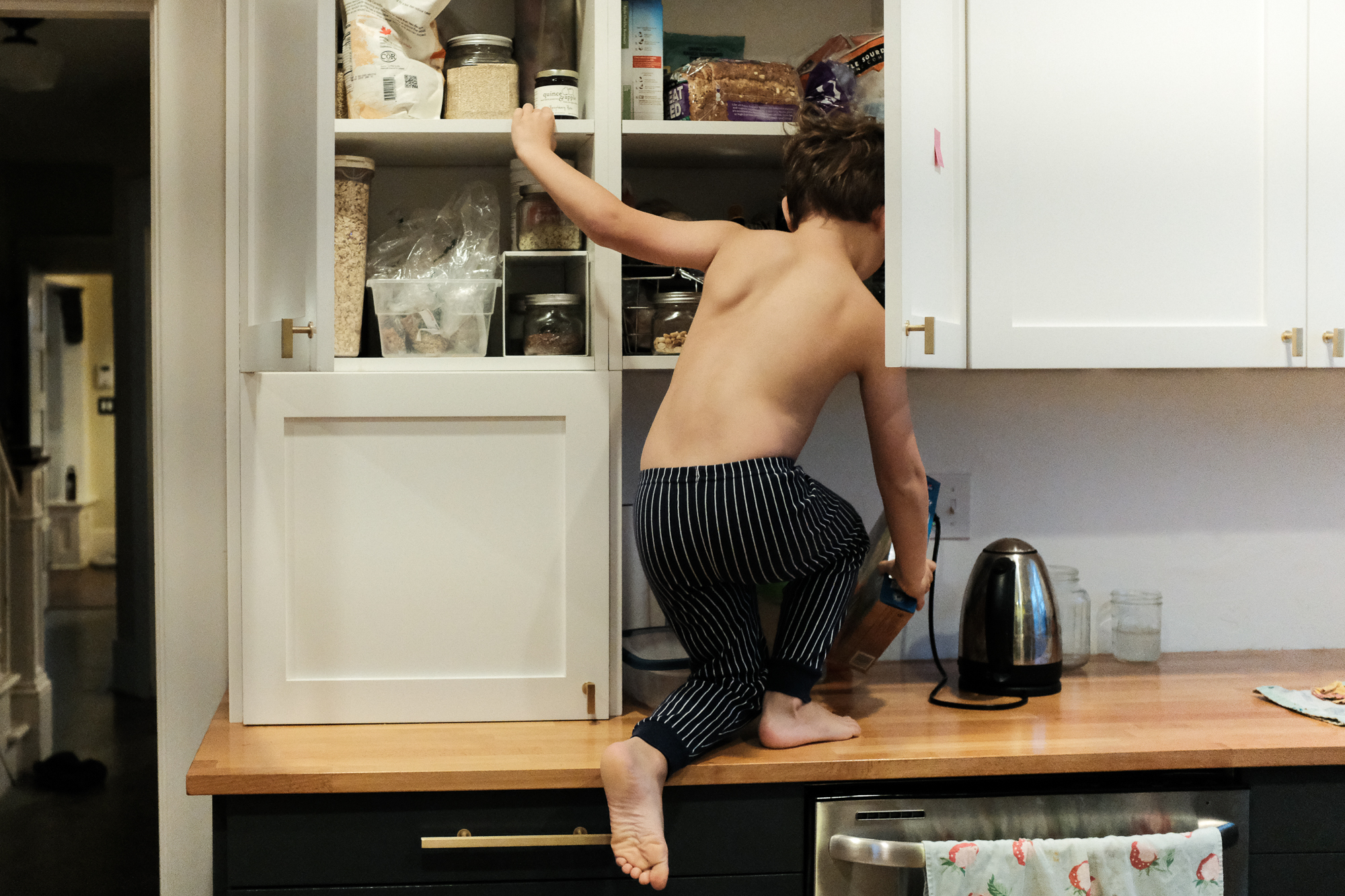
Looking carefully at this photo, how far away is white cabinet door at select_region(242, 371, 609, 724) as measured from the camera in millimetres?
1441

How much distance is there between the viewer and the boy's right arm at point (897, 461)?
1.42 m

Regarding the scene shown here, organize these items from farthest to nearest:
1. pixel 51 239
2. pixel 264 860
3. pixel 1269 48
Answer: pixel 51 239 < pixel 1269 48 < pixel 264 860

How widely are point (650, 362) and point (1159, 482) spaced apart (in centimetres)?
106

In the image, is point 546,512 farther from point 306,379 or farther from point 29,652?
point 29,652

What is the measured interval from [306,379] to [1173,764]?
4.20 ft

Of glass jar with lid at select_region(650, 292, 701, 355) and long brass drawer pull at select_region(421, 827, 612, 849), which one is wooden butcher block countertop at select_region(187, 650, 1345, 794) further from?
glass jar with lid at select_region(650, 292, 701, 355)

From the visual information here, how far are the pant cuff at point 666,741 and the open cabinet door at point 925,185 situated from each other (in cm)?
53

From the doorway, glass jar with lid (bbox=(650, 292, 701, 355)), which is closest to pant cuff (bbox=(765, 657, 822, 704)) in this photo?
glass jar with lid (bbox=(650, 292, 701, 355))

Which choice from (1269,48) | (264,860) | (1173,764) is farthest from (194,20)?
(1173,764)

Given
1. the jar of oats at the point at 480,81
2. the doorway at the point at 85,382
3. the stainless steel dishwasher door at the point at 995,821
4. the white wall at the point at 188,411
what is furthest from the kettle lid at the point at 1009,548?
the doorway at the point at 85,382

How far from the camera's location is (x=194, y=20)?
5.53 feet

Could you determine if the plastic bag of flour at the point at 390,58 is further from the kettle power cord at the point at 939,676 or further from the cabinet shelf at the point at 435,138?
the kettle power cord at the point at 939,676

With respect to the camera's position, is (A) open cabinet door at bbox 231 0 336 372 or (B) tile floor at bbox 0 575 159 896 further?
(B) tile floor at bbox 0 575 159 896

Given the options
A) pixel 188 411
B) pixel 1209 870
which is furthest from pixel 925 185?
pixel 188 411
